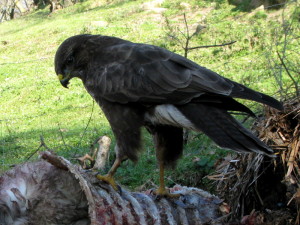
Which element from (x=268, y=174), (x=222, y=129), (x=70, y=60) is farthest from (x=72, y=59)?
(x=268, y=174)

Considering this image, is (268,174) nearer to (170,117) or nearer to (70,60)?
(170,117)

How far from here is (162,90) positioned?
3574 millimetres

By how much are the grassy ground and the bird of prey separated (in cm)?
138

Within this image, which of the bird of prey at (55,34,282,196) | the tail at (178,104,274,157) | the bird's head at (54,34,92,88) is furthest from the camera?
the bird's head at (54,34,92,88)

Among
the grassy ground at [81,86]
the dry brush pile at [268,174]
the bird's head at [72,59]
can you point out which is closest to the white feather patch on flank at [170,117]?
the dry brush pile at [268,174]

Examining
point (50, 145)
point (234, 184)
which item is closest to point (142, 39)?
point (50, 145)

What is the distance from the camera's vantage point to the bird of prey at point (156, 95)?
3.31m

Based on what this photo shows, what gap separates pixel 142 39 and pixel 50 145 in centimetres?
759

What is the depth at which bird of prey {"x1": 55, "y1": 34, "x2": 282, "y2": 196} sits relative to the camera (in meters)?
3.31

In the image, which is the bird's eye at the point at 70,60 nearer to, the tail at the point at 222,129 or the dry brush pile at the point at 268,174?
the tail at the point at 222,129

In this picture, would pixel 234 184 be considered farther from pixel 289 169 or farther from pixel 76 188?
pixel 76 188

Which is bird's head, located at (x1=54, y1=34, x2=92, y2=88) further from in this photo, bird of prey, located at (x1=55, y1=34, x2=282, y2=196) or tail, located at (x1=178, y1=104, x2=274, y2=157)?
tail, located at (x1=178, y1=104, x2=274, y2=157)

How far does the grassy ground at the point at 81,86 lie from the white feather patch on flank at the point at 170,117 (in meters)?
1.47

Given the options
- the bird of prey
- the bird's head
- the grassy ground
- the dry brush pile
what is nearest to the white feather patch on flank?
the bird of prey
